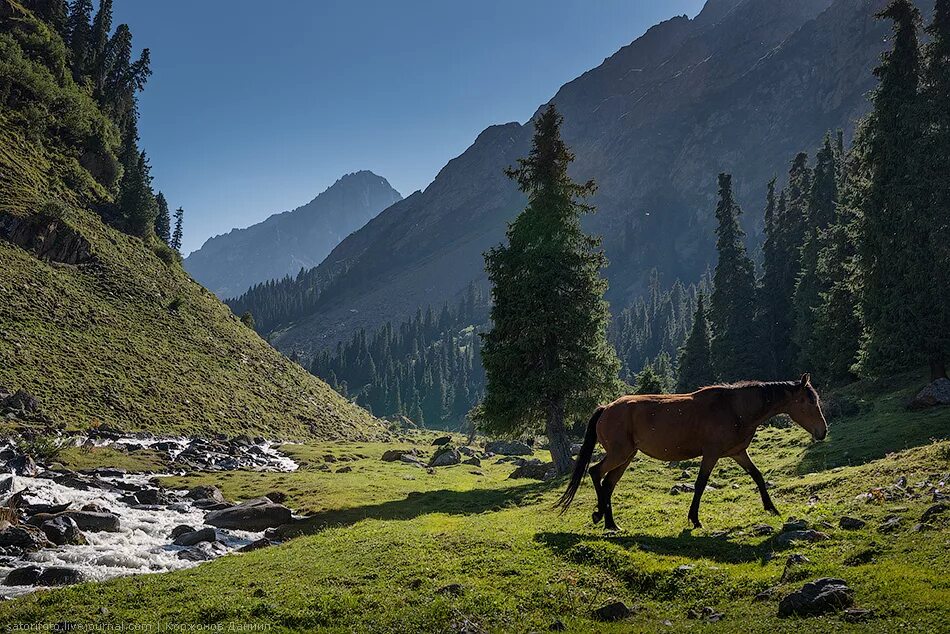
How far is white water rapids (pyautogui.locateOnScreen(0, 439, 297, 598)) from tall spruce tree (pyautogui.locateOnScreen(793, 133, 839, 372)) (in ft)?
173

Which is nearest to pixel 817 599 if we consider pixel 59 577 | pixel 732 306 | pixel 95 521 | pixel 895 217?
pixel 59 577

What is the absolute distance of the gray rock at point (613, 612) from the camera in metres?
9.20

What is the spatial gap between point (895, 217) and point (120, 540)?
143 ft

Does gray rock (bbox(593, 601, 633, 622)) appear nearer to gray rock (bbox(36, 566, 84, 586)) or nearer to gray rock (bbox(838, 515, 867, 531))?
gray rock (bbox(838, 515, 867, 531))

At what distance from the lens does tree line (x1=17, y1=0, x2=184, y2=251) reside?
87.2m

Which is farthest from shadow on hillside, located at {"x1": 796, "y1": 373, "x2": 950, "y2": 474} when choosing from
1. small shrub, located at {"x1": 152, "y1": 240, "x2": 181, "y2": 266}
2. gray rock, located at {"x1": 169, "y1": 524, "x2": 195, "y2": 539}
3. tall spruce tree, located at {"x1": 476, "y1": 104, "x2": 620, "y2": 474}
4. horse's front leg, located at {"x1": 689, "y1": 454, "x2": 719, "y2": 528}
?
small shrub, located at {"x1": 152, "y1": 240, "x2": 181, "y2": 266}

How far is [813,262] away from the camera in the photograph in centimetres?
6175

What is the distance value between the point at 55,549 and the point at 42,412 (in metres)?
35.6

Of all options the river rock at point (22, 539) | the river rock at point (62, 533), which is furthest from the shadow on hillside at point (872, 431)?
the river rock at point (22, 539)

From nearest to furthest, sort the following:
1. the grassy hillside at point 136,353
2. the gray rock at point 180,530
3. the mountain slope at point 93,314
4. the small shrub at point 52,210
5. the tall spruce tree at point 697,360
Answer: the gray rock at point 180,530 < the grassy hillside at point 136,353 < the mountain slope at point 93,314 < the small shrub at point 52,210 < the tall spruce tree at point 697,360

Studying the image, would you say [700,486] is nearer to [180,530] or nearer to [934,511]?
[934,511]

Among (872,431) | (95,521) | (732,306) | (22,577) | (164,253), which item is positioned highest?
(164,253)

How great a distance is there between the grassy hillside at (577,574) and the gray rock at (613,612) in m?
0.17

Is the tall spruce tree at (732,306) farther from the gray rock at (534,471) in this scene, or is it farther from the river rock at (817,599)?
the river rock at (817,599)
